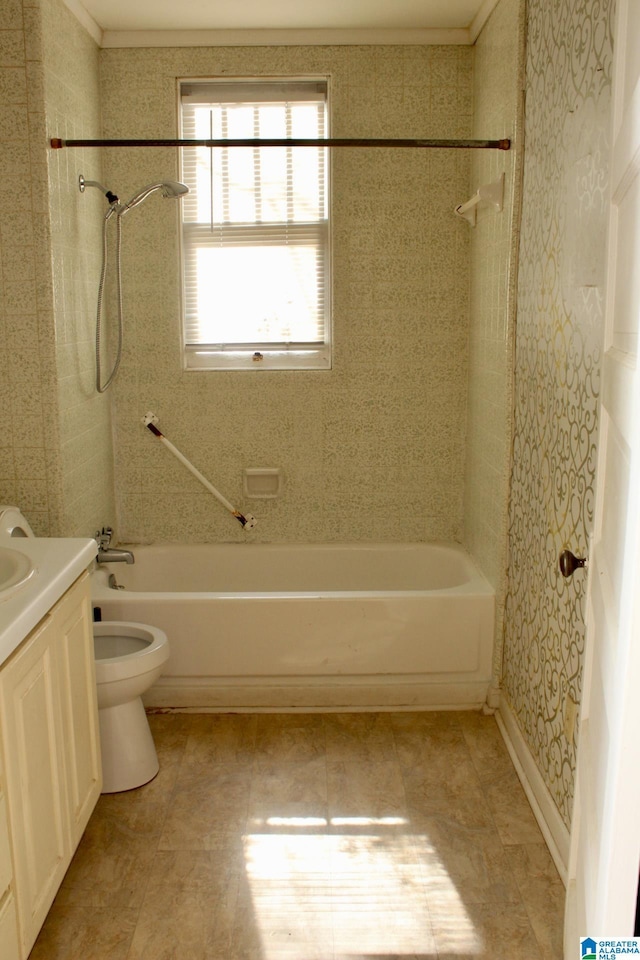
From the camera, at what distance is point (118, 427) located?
3.90 m

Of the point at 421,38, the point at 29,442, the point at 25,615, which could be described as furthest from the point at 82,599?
the point at 421,38

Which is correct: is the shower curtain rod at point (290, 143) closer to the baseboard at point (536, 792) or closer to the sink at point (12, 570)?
the sink at point (12, 570)

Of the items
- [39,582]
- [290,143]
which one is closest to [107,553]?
[39,582]

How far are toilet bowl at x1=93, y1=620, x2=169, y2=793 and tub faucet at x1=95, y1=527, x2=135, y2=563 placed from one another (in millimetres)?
733

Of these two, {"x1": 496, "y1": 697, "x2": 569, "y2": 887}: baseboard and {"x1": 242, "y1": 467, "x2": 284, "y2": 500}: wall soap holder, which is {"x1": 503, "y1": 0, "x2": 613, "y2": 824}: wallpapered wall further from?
{"x1": 242, "y1": 467, "x2": 284, "y2": 500}: wall soap holder

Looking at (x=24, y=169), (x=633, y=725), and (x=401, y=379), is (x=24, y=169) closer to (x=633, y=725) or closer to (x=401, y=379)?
(x=401, y=379)

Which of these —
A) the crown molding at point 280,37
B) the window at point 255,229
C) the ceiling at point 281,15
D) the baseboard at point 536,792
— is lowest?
the baseboard at point 536,792

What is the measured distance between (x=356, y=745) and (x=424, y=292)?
1870 millimetres

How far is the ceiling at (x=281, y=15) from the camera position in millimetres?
3314

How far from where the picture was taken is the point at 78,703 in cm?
235

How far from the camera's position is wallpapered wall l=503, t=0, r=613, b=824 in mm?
2182

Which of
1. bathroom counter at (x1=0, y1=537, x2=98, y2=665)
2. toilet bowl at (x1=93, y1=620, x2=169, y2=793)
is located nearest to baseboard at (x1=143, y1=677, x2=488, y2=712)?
toilet bowl at (x1=93, y1=620, x2=169, y2=793)

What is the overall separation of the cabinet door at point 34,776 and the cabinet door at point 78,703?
0.25 feet

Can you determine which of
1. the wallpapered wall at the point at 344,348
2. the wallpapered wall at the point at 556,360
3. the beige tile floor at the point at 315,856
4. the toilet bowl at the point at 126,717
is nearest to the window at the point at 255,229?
the wallpapered wall at the point at 344,348
